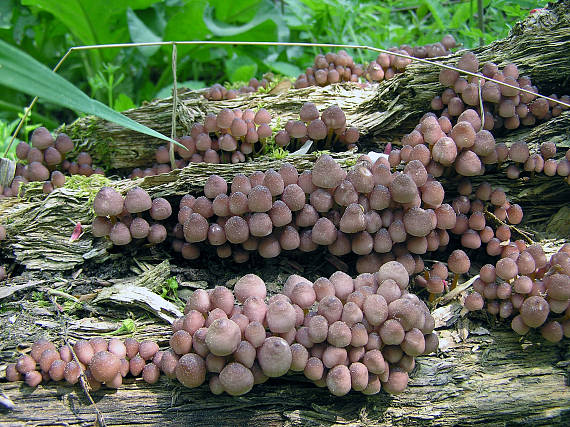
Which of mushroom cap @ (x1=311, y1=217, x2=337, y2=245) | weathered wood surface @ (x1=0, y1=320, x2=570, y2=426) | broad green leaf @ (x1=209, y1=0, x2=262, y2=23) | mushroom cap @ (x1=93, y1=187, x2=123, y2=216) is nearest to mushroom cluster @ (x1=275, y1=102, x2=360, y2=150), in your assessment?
mushroom cap @ (x1=311, y1=217, x2=337, y2=245)

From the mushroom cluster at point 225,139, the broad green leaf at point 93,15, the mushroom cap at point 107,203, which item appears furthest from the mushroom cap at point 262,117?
the broad green leaf at point 93,15

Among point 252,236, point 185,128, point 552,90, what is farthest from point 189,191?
point 552,90

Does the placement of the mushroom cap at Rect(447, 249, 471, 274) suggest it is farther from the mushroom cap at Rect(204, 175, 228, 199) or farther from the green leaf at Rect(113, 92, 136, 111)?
the green leaf at Rect(113, 92, 136, 111)

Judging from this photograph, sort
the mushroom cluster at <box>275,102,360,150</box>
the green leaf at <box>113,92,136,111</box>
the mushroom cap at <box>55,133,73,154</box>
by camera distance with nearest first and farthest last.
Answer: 1. the mushroom cluster at <box>275,102,360,150</box>
2. the mushroom cap at <box>55,133,73,154</box>
3. the green leaf at <box>113,92,136,111</box>

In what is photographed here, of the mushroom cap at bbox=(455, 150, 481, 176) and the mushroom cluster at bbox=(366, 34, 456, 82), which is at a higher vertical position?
the mushroom cluster at bbox=(366, 34, 456, 82)

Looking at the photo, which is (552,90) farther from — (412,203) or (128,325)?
(128,325)

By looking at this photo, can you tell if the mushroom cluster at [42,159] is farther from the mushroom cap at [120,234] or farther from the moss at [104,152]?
the mushroom cap at [120,234]
